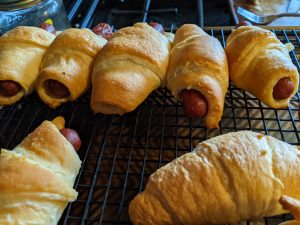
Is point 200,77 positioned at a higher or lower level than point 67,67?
higher

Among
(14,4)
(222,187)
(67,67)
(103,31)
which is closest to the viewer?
(222,187)

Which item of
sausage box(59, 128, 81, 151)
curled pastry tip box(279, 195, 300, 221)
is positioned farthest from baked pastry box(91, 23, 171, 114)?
curled pastry tip box(279, 195, 300, 221)

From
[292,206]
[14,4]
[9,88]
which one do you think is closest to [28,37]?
[9,88]

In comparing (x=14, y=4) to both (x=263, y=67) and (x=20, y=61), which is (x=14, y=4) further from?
(x=263, y=67)

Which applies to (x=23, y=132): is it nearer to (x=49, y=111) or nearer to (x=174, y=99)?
(x=49, y=111)

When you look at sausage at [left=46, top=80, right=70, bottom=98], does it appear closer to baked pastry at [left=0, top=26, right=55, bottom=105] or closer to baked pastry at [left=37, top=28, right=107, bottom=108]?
baked pastry at [left=37, top=28, right=107, bottom=108]
